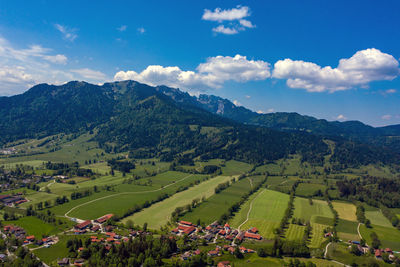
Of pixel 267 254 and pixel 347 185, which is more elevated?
pixel 347 185

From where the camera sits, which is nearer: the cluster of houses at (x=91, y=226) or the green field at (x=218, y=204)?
the cluster of houses at (x=91, y=226)

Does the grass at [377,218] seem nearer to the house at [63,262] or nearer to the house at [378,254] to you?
the house at [378,254]

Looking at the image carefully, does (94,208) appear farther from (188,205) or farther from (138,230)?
(188,205)

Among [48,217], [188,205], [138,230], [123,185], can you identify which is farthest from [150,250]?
[123,185]

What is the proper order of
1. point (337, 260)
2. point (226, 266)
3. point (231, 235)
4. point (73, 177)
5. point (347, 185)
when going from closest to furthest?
1. point (226, 266)
2. point (337, 260)
3. point (231, 235)
4. point (347, 185)
5. point (73, 177)

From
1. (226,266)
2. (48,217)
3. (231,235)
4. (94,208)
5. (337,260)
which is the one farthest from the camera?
(94,208)

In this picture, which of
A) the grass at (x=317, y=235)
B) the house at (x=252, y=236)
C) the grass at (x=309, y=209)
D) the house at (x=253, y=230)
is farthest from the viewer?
the grass at (x=309, y=209)

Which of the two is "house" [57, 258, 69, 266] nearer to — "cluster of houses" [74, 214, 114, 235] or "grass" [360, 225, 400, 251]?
"cluster of houses" [74, 214, 114, 235]

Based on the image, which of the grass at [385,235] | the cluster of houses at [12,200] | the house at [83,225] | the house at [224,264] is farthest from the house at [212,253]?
the cluster of houses at [12,200]
